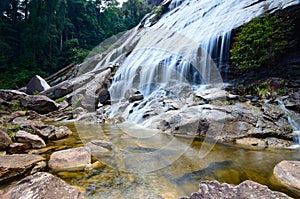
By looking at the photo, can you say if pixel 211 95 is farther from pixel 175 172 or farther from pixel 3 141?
pixel 3 141

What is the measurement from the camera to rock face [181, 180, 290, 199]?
5.71 feet

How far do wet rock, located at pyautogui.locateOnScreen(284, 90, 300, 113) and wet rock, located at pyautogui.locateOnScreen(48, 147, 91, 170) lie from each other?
5.80 meters

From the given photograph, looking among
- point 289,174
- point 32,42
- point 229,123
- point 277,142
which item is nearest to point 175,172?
point 289,174

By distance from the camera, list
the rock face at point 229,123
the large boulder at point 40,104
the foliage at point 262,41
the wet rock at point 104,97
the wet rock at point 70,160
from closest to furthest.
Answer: the wet rock at point 70,160, the rock face at point 229,123, the foliage at point 262,41, the large boulder at point 40,104, the wet rock at point 104,97

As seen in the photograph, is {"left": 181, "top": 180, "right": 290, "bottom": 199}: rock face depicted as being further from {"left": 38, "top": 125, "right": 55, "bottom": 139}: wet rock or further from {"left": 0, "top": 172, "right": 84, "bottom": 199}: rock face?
{"left": 38, "top": 125, "right": 55, "bottom": 139}: wet rock

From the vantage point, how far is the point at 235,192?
1800 millimetres

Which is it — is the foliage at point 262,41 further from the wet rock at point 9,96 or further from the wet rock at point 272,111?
the wet rock at point 9,96

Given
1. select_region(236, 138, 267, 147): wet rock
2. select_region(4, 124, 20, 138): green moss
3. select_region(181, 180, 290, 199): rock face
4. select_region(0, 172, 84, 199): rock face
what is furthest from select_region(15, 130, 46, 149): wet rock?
select_region(236, 138, 267, 147): wet rock

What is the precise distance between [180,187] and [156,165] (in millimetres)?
787

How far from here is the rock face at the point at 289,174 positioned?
7.86ft

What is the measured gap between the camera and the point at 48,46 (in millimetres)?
24156

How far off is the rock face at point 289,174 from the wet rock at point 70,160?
308 cm

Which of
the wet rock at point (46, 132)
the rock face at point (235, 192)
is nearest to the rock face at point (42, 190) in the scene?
the rock face at point (235, 192)

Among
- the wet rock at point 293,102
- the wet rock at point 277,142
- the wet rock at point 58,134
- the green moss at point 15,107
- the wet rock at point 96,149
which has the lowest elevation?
the green moss at point 15,107
